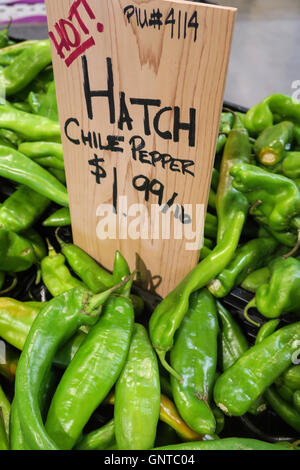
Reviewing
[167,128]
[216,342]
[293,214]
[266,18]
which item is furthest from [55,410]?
[266,18]

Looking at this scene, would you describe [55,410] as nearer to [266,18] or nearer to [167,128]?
[167,128]

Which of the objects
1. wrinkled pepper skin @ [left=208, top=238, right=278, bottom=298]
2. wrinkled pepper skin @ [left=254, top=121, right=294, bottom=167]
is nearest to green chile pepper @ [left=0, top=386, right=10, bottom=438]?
wrinkled pepper skin @ [left=208, top=238, right=278, bottom=298]

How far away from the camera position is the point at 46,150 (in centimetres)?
130

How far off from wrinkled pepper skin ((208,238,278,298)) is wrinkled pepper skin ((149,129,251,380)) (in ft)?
0.10

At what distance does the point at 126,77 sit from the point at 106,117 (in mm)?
107

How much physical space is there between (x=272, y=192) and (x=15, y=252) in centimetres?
76

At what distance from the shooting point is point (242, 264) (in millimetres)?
1124

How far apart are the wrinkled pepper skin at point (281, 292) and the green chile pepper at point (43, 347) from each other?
0.40 meters

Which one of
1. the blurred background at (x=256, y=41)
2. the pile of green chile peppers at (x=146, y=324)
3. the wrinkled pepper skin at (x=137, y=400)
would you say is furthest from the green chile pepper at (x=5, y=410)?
the blurred background at (x=256, y=41)

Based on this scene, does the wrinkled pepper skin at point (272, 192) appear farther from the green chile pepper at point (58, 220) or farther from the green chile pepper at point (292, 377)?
the green chile pepper at point (58, 220)

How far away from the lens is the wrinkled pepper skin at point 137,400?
0.82 metres

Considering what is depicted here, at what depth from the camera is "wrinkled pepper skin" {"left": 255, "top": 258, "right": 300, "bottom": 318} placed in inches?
38.9

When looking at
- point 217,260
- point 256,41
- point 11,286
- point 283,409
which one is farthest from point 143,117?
point 256,41

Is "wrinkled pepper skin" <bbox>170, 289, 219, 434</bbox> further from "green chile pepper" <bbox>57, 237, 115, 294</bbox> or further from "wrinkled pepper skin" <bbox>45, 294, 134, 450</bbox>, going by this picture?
"green chile pepper" <bbox>57, 237, 115, 294</bbox>
